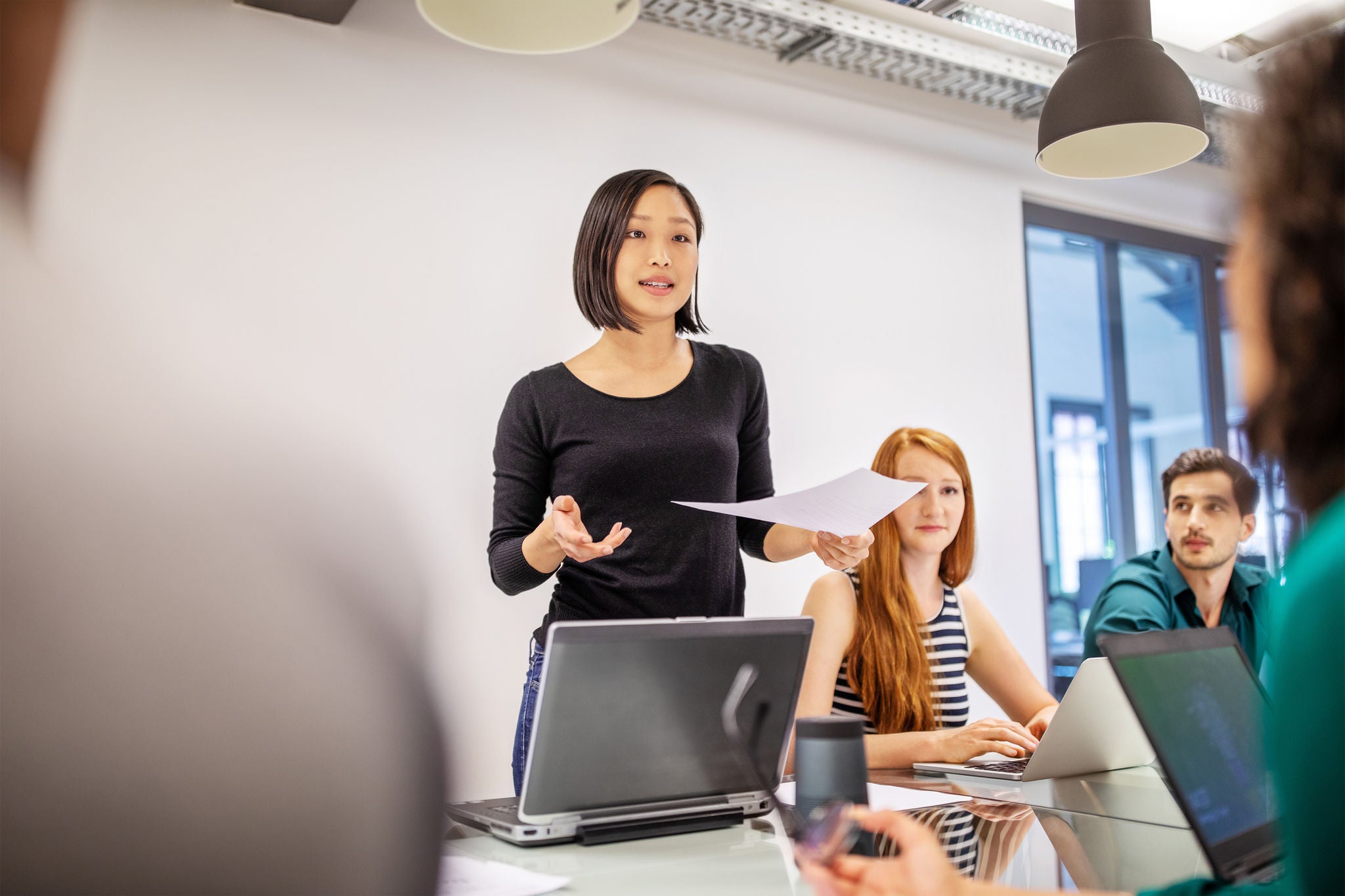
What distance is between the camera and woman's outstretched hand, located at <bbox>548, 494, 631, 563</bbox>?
1595mm

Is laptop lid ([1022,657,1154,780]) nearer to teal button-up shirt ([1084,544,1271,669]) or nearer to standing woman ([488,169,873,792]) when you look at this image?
standing woman ([488,169,873,792])

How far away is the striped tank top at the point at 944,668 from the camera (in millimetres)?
2275

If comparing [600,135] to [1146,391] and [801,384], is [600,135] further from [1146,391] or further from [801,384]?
[1146,391]

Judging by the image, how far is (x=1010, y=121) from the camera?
14.8ft

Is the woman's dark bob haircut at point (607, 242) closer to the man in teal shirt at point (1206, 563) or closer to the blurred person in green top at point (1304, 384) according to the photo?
the blurred person in green top at point (1304, 384)

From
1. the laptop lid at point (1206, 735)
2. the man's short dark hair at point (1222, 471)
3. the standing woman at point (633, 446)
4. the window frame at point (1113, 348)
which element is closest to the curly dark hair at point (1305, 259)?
the laptop lid at point (1206, 735)

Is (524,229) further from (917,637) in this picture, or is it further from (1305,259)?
(1305,259)

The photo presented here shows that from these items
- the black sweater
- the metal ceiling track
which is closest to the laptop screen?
the black sweater

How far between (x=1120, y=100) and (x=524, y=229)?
181cm

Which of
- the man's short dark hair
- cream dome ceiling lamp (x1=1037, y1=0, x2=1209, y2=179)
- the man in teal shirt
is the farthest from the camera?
the man's short dark hair

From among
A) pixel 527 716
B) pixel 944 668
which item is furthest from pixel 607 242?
pixel 944 668

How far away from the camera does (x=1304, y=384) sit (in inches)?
22.8

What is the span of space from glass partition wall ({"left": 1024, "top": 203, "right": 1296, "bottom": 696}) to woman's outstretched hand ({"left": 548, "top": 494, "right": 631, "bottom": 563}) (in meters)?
3.25

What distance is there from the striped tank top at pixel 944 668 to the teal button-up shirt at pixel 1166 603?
0.34m
